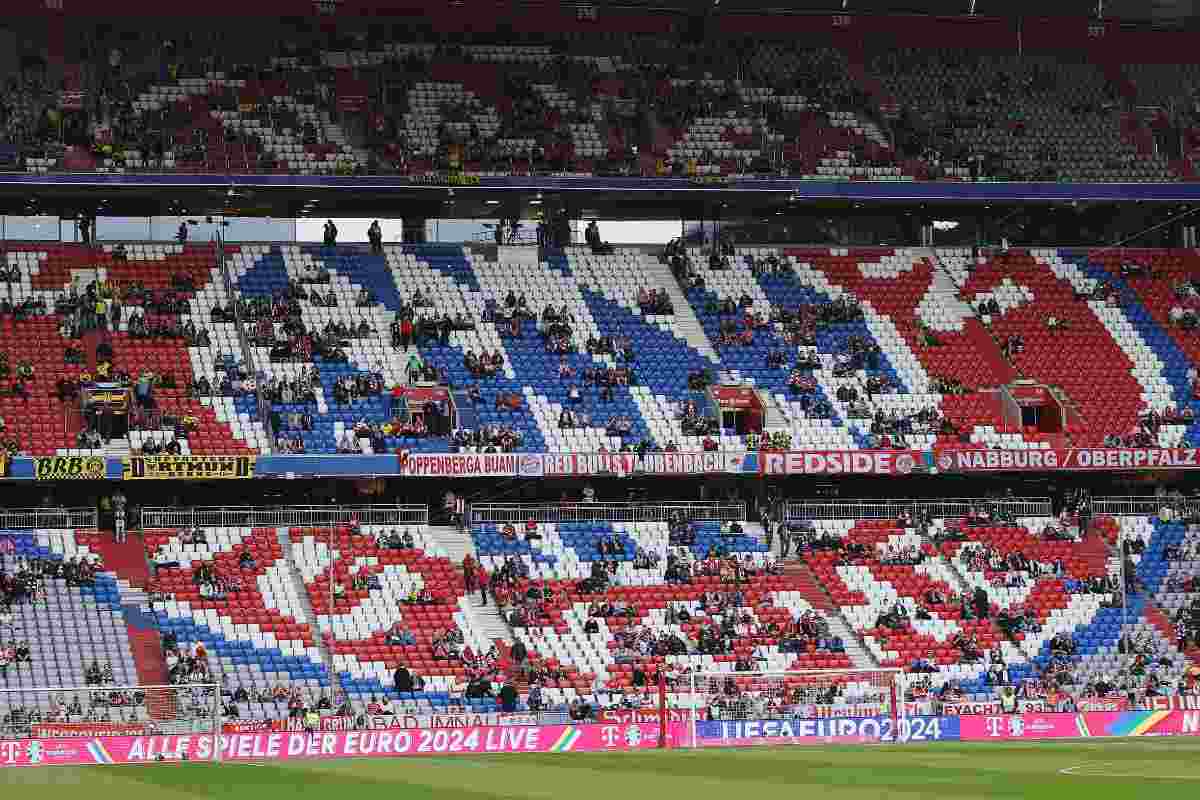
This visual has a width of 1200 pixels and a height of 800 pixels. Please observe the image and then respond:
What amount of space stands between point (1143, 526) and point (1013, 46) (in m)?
18.6

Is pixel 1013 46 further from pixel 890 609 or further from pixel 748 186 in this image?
pixel 890 609

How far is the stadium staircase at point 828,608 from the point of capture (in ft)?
154

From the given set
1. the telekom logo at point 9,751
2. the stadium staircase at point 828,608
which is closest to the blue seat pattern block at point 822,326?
the stadium staircase at point 828,608

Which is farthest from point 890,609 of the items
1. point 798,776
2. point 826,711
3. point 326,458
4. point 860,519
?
point 798,776

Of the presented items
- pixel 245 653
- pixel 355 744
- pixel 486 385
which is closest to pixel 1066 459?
pixel 486 385

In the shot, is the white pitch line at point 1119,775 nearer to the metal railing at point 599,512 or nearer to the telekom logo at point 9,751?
the telekom logo at point 9,751

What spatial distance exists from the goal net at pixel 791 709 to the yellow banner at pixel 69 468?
15877 millimetres

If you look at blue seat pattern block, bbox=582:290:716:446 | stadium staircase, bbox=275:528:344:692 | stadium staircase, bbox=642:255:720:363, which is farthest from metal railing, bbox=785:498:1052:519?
stadium staircase, bbox=275:528:344:692

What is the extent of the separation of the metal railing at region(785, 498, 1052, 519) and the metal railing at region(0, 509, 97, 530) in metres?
18.1

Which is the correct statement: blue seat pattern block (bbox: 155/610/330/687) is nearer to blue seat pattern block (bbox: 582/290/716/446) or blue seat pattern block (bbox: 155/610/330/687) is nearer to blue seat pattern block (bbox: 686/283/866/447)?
blue seat pattern block (bbox: 582/290/716/446)

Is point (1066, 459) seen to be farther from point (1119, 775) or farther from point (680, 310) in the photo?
point (1119, 775)

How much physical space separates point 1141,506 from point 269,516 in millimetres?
23785

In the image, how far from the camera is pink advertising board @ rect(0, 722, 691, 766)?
36375 millimetres

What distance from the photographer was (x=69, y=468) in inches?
1858
